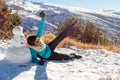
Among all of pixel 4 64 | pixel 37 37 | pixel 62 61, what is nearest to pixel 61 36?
pixel 62 61

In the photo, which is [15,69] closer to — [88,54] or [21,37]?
[21,37]

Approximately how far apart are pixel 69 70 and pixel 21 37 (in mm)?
1561

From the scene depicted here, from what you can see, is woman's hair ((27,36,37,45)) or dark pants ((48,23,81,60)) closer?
woman's hair ((27,36,37,45))

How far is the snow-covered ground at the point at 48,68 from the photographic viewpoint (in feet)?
25.1

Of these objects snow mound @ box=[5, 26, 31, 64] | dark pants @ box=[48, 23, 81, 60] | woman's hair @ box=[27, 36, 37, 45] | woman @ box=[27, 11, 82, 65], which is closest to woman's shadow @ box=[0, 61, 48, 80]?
snow mound @ box=[5, 26, 31, 64]

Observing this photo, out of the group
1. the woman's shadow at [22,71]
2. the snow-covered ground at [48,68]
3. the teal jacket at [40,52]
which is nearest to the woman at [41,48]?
the teal jacket at [40,52]

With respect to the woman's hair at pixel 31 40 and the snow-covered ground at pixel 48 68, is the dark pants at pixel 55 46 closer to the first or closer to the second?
the snow-covered ground at pixel 48 68

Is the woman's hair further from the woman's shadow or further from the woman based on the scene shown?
the woman's shadow

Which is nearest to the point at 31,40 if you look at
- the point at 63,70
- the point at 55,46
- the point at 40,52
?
the point at 40,52

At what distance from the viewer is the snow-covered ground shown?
25.1ft

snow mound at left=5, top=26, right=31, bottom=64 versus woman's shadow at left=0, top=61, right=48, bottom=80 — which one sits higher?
snow mound at left=5, top=26, right=31, bottom=64

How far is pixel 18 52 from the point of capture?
335 inches

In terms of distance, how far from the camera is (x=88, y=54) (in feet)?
37.1

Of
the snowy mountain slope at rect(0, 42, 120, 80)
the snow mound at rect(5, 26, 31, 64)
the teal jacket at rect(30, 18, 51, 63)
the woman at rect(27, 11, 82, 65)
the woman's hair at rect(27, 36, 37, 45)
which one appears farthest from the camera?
the teal jacket at rect(30, 18, 51, 63)
